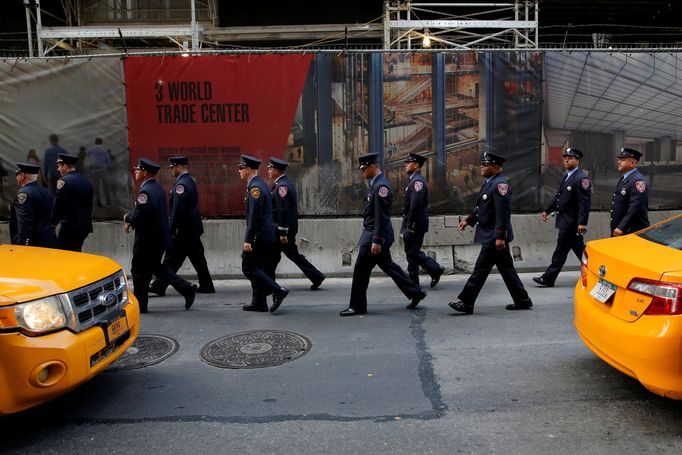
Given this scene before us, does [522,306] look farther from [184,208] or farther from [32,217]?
[32,217]

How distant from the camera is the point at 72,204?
282 inches

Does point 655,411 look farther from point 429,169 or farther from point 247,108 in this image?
point 247,108

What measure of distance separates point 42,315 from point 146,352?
1909 millimetres

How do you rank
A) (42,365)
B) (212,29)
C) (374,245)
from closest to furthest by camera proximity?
(42,365)
(374,245)
(212,29)

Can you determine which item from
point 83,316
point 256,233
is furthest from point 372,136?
point 83,316

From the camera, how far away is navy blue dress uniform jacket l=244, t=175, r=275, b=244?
6695mm

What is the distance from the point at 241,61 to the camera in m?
8.96

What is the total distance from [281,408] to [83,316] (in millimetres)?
1462

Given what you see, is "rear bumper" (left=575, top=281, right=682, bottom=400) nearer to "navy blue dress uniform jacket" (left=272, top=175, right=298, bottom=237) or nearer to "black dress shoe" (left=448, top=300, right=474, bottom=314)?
"black dress shoe" (left=448, top=300, right=474, bottom=314)

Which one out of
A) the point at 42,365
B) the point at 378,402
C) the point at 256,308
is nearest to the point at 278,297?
the point at 256,308

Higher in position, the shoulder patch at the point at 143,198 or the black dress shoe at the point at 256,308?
the shoulder patch at the point at 143,198

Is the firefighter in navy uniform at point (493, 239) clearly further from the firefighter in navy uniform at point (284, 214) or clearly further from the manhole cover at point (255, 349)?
the firefighter in navy uniform at point (284, 214)

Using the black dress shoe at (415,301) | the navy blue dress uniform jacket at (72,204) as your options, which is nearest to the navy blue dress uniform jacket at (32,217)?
the navy blue dress uniform jacket at (72,204)

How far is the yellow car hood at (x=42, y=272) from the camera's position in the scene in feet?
11.9
